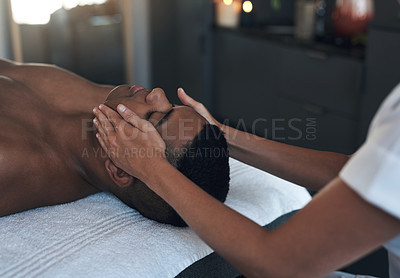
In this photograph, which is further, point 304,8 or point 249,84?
point 249,84

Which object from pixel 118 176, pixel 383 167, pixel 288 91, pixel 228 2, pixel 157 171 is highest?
pixel 228 2

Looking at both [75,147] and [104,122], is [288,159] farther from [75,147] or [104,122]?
[75,147]

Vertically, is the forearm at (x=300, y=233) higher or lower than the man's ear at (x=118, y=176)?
higher

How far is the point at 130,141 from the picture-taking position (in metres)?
1.15

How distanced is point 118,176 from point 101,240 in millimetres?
198

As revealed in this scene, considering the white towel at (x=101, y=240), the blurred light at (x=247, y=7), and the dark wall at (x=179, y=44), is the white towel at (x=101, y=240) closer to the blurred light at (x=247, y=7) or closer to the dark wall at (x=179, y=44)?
the blurred light at (x=247, y=7)

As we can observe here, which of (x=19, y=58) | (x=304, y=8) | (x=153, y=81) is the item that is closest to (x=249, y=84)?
(x=304, y=8)

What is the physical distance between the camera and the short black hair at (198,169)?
125 cm

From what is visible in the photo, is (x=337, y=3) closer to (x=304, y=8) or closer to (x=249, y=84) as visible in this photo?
(x=304, y=8)

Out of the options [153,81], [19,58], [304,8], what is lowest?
[153,81]

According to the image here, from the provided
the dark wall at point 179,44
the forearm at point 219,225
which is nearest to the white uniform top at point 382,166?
the forearm at point 219,225

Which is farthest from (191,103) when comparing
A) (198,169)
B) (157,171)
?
(157,171)

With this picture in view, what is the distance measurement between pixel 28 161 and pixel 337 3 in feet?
8.02

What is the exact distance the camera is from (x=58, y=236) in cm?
122
